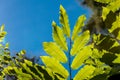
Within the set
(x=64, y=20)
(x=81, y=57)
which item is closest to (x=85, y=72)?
(x=81, y=57)

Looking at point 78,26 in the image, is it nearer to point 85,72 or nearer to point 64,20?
point 64,20

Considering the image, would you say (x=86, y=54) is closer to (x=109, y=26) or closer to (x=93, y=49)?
(x=93, y=49)

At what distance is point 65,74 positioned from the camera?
182 cm

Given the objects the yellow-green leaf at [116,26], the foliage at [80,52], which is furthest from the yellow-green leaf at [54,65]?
the yellow-green leaf at [116,26]

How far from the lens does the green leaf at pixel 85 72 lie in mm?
1759

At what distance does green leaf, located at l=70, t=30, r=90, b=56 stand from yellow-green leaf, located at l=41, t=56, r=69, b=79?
11 centimetres

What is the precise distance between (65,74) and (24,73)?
235mm

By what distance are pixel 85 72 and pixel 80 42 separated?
17 cm

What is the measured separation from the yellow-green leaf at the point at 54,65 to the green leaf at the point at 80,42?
0.35 ft

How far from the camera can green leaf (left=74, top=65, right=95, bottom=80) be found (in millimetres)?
1759

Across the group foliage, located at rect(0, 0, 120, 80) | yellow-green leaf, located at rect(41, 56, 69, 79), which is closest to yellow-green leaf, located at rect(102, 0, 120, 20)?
foliage, located at rect(0, 0, 120, 80)

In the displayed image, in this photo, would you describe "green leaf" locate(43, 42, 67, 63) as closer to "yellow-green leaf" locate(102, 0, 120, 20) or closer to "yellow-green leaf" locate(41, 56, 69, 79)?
"yellow-green leaf" locate(41, 56, 69, 79)

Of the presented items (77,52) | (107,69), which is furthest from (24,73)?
(107,69)

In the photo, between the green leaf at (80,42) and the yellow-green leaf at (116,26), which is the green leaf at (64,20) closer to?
→ the green leaf at (80,42)
